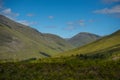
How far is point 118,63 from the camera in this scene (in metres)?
35.0

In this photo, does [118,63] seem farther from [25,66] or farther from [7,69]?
[7,69]

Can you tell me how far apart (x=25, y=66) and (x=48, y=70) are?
12.9 ft

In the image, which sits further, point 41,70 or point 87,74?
point 41,70

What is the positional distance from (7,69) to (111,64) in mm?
14220

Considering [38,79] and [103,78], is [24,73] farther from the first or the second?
[103,78]

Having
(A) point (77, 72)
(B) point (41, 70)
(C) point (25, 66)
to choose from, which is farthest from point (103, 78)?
(C) point (25, 66)

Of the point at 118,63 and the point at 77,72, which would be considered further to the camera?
the point at 118,63

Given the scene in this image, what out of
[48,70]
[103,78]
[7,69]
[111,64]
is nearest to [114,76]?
[103,78]

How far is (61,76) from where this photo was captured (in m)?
29.9

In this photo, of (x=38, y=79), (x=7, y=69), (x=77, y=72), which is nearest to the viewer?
(x=38, y=79)

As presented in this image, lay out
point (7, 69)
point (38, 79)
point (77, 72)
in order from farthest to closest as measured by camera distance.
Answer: point (7, 69) < point (77, 72) < point (38, 79)

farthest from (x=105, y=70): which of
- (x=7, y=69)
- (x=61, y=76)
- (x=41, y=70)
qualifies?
(x=7, y=69)

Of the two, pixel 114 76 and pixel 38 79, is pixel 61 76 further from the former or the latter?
pixel 114 76

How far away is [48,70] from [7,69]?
558cm
